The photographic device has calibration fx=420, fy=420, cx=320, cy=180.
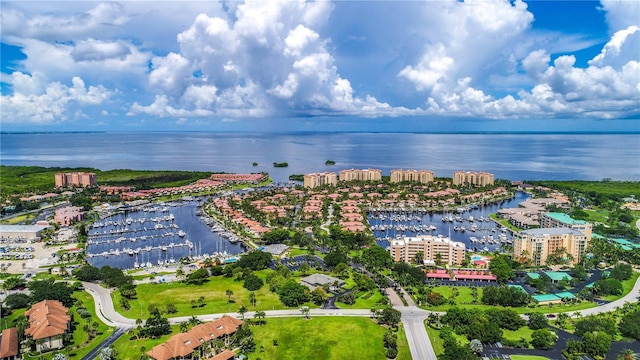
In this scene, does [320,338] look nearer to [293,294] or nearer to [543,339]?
[293,294]

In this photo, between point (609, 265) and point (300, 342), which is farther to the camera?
point (609, 265)

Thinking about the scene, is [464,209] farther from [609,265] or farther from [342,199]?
[609,265]

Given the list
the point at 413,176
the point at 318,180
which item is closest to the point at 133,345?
the point at 318,180

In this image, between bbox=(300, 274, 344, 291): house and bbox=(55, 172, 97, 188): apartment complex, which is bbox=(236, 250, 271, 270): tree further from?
bbox=(55, 172, 97, 188): apartment complex

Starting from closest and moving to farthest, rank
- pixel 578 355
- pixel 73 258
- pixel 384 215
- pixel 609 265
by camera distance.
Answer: pixel 578 355
pixel 609 265
pixel 73 258
pixel 384 215

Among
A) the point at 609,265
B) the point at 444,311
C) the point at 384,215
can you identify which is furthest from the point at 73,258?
the point at 609,265

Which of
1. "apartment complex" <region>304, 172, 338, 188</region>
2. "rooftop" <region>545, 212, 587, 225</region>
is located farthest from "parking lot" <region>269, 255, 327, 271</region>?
"apartment complex" <region>304, 172, 338, 188</region>

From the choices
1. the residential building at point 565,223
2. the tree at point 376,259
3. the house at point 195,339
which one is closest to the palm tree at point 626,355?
the tree at point 376,259

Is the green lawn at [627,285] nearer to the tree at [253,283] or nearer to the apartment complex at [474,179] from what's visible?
the tree at [253,283]
